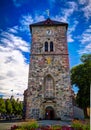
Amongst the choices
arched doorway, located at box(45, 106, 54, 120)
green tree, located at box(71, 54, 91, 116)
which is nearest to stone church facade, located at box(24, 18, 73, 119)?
arched doorway, located at box(45, 106, 54, 120)

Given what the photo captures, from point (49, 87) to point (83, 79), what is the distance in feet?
16.0

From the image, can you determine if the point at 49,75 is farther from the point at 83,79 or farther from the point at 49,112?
the point at 49,112

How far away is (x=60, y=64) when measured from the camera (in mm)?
29531

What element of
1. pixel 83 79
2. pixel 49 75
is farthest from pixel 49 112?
pixel 83 79

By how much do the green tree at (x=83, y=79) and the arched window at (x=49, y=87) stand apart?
3.87 m

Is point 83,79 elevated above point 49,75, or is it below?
below

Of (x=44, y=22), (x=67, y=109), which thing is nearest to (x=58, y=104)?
(x=67, y=109)

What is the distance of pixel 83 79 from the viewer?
29.8 m

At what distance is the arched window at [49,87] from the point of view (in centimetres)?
2858

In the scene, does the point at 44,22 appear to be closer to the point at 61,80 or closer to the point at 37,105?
the point at 61,80

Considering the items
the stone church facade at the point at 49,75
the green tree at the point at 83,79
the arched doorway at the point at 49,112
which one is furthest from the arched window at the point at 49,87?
the green tree at the point at 83,79

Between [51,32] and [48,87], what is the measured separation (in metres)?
8.13

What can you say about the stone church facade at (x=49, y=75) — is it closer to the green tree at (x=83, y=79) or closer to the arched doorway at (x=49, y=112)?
the arched doorway at (x=49, y=112)

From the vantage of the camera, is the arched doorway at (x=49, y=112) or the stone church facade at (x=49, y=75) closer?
the stone church facade at (x=49, y=75)
